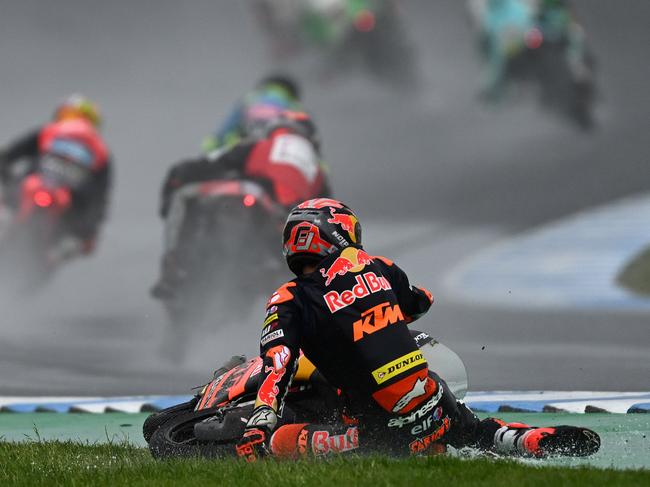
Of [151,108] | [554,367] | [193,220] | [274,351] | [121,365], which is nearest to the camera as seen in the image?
[274,351]

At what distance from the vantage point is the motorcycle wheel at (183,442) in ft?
19.0

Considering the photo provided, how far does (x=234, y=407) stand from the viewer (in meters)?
5.98

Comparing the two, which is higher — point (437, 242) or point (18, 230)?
point (18, 230)

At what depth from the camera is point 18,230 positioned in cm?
1376

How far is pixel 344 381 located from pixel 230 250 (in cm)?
657

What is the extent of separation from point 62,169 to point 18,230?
922mm

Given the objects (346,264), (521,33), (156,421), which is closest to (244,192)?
(521,33)

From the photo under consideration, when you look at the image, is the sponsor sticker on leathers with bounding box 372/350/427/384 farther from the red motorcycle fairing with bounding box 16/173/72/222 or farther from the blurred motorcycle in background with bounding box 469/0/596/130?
the red motorcycle fairing with bounding box 16/173/72/222

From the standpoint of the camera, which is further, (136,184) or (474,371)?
(136,184)

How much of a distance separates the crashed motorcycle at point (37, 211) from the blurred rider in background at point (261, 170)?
4.32 ft

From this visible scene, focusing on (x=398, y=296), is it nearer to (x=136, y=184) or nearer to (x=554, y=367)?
(x=554, y=367)

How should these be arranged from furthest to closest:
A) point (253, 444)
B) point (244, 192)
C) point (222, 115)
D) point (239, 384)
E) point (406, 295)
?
point (222, 115)
point (244, 192)
point (239, 384)
point (406, 295)
point (253, 444)

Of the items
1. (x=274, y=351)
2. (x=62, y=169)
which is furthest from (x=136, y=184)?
(x=274, y=351)

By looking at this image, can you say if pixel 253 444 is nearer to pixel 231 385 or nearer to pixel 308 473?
pixel 308 473
